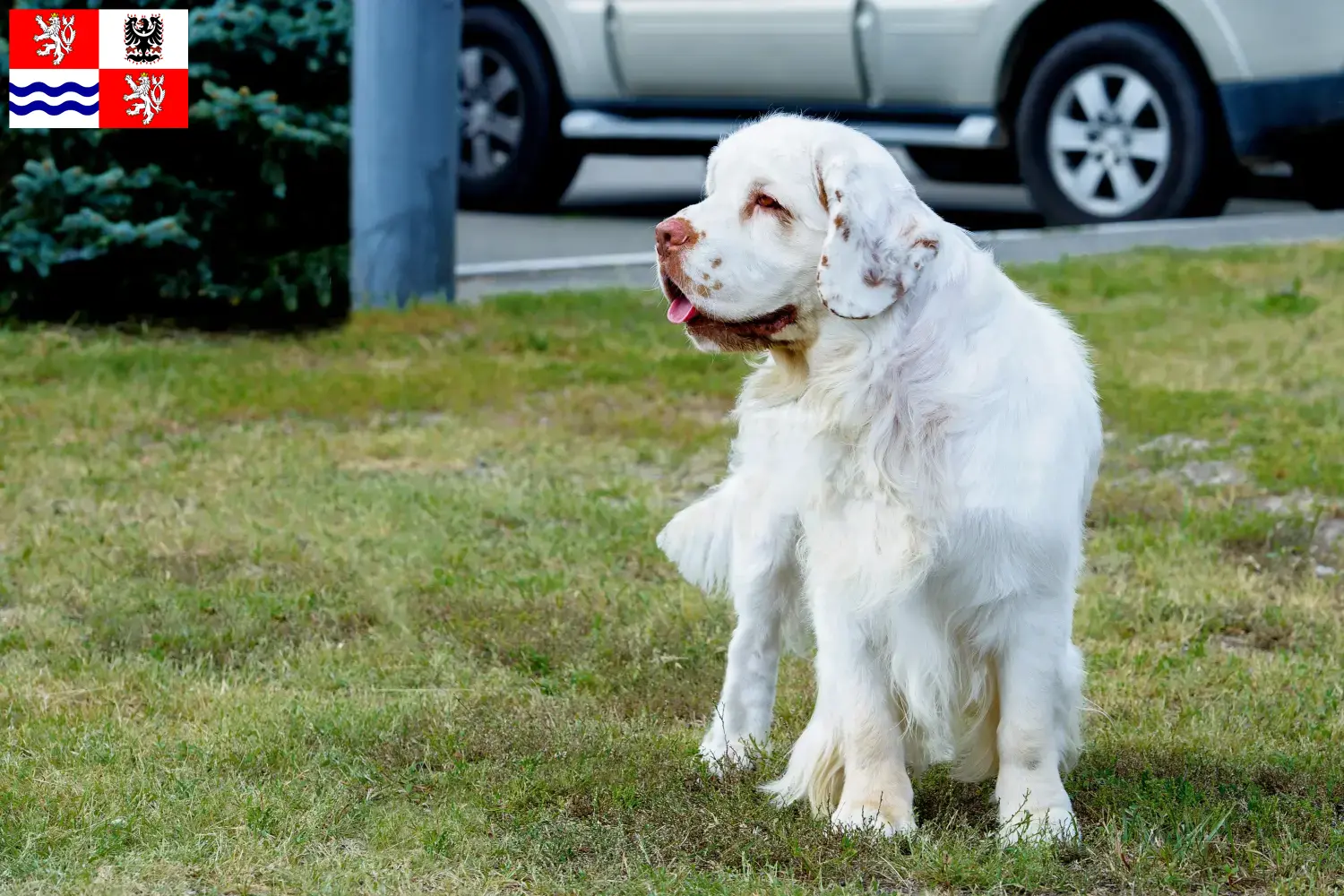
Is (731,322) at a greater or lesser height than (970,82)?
lesser

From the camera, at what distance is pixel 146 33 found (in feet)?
25.4

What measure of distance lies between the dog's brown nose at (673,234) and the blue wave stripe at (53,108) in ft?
16.4

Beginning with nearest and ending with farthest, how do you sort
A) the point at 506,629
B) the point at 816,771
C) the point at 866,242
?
the point at 866,242 → the point at 816,771 → the point at 506,629

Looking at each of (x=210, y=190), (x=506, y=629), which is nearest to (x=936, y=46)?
(x=210, y=190)

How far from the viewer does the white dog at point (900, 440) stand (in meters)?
3.22

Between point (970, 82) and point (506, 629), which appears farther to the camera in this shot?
point (970, 82)

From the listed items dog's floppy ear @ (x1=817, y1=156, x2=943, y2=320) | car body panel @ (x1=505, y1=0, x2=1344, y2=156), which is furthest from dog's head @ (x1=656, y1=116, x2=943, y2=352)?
car body panel @ (x1=505, y1=0, x2=1344, y2=156)

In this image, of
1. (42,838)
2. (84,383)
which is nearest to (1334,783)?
(42,838)

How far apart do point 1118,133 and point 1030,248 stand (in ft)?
2.55

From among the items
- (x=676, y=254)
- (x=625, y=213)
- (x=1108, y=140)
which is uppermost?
(x=676, y=254)

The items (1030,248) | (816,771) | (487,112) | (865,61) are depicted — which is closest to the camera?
(816,771)

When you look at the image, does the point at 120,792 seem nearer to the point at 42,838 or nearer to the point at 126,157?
the point at 42,838

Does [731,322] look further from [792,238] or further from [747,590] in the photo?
[747,590]

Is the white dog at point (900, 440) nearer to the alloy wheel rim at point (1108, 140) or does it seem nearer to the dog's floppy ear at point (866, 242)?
the dog's floppy ear at point (866, 242)
